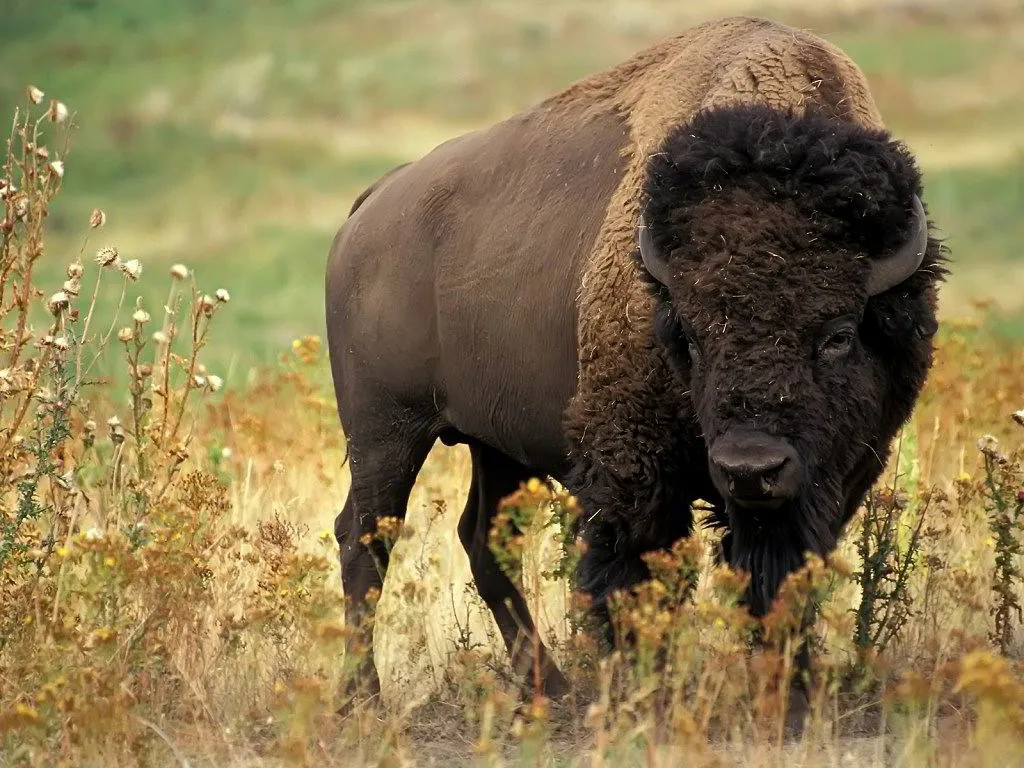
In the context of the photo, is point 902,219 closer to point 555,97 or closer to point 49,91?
point 555,97

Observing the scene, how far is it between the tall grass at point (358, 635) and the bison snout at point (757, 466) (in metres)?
0.29

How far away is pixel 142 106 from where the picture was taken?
44969mm

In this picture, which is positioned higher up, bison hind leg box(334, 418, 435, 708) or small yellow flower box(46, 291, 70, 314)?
small yellow flower box(46, 291, 70, 314)

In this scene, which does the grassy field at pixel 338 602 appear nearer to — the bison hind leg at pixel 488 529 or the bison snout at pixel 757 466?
the bison hind leg at pixel 488 529

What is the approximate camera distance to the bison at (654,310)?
4.94 metres

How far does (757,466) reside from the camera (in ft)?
15.2

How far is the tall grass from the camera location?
418 centimetres

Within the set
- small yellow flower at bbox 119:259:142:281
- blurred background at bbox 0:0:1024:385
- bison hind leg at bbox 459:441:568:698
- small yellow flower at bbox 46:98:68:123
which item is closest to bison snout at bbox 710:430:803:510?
small yellow flower at bbox 119:259:142:281

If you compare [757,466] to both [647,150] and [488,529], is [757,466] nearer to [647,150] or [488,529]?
[647,150]

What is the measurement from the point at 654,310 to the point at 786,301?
2.03 feet

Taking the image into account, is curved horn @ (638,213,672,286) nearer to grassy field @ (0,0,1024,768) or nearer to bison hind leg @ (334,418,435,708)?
grassy field @ (0,0,1024,768)

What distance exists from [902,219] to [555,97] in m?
1.96

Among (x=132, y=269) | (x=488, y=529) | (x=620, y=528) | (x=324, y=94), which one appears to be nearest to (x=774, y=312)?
(x=620, y=528)

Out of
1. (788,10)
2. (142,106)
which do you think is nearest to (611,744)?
(788,10)
